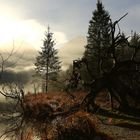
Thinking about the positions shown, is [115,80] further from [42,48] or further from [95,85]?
[42,48]

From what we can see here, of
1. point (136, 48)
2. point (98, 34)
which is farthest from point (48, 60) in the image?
point (136, 48)

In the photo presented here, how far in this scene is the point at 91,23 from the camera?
2384 inches

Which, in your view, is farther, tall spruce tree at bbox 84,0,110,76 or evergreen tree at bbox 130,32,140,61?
tall spruce tree at bbox 84,0,110,76

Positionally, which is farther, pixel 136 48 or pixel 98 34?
pixel 98 34

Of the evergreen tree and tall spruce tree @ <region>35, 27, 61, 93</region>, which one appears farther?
tall spruce tree @ <region>35, 27, 61, 93</region>

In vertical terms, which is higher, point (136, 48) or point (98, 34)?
point (98, 34)

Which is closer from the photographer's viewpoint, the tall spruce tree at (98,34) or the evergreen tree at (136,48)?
the evergreen tree at (136,48)

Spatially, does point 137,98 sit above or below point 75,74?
below

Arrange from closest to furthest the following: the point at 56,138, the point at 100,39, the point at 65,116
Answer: the point at 56,138 < the point at 65,116 < the point at 100,39

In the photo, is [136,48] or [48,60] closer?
[136,48]

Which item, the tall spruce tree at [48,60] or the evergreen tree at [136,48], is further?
the tall spruce tree at [48,60]

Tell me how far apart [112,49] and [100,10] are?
3782 centimetres

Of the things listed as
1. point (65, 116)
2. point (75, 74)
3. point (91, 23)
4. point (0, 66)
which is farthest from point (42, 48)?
point (0, 66)

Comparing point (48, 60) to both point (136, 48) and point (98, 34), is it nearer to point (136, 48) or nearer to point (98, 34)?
point (98, 34)
